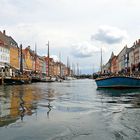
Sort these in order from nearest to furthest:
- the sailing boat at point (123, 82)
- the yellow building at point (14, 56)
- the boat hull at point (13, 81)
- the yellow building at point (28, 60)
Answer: the sailing boat at point (123, 82)
the boat hull at point (13, 81)
the yellow building at point (14, 56)
the yellow building at point (28, 60)

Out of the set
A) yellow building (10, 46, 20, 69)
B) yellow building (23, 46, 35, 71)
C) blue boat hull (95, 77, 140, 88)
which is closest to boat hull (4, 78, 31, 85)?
blue boat hull (95, 77, 140, 88)

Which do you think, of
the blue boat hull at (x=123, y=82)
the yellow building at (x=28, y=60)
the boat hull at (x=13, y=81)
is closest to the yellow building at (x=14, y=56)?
the yellow building at (x=28, y=60)

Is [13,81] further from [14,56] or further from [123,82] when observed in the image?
[14,56]

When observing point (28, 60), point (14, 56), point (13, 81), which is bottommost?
point (13, 81)

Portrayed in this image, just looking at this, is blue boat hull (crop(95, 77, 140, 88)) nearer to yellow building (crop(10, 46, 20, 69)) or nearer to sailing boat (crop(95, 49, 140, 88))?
sailing boat (crop(95, 49, 140, 88))

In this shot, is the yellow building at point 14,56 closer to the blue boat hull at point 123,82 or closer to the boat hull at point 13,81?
the boat hull at point 13,81

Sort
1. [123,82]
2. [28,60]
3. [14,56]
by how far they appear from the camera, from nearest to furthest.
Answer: [123,82] → [14,56] → [28,60]

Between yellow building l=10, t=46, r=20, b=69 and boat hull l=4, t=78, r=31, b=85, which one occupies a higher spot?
yellow building l=10, t=46, r=20, b=69

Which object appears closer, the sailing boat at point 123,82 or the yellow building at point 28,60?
the sailing boat at point 123,82

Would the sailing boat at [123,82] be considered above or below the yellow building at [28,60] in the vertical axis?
below

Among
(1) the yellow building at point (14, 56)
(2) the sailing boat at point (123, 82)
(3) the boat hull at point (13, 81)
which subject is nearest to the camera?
(2) the sailing boat at point (123, 82)

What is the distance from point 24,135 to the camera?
980cm

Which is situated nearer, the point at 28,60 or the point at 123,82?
the point at 123,82

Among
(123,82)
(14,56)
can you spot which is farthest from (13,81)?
(14,56)
